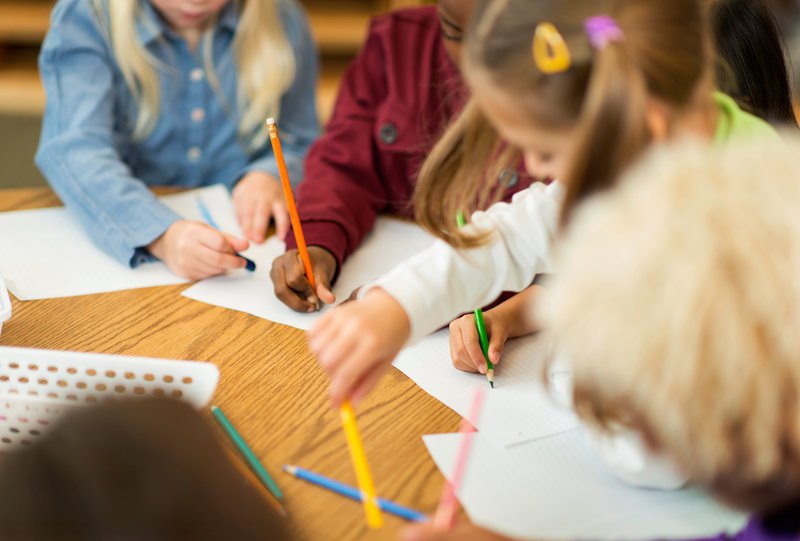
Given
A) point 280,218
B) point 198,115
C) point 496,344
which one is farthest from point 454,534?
point 198,115

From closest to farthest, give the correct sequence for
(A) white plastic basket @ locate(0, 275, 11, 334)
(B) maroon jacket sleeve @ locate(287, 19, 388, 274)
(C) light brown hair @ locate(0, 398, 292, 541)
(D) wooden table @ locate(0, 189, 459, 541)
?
(C) light brown hair @ locate(0, 398, 292, 541)
(D) wooden table @ locate(0, 189, 459, 541)
(A) white plastic basket @ locate(0, 275, 11, 334)
(B) maroon jacket sleeve @ locate(287, 19, 388, 274)

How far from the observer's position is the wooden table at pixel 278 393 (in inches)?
26.1

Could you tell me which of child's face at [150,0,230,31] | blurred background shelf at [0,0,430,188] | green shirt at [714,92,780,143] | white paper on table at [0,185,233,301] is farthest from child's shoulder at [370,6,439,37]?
blurred background shelf at [0,0,430,188]

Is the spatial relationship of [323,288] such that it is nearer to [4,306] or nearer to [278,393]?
[278,393]

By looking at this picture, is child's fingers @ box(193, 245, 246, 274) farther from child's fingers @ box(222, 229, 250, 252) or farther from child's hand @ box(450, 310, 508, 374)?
child's hand @ box(450, 310, 508, 374)

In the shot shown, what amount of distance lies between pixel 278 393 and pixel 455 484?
0.68 ft

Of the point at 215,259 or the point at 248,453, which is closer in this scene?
the point at 248,453

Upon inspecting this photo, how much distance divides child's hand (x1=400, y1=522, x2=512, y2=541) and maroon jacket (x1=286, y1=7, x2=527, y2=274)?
597mm

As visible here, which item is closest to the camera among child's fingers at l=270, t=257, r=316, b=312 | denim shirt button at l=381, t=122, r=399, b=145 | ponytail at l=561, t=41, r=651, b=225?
ponytail at l=561, t=41, r=651, b=225

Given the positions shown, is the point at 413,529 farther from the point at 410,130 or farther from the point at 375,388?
the point at 410,130

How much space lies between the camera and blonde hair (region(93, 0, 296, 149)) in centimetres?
129

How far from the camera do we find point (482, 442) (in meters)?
0.73

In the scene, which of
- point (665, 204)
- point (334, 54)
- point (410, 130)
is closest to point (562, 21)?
point (665, 204)

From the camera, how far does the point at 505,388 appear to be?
816 millimetres
